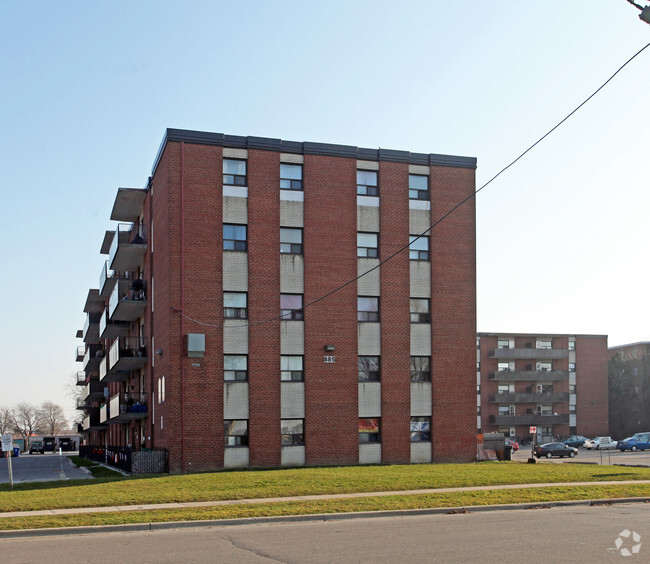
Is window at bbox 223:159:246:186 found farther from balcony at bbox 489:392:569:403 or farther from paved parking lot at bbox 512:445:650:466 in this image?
balcony at bbox 489:392:569:403

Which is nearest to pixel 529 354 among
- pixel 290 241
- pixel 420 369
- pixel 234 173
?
pixel 420 369

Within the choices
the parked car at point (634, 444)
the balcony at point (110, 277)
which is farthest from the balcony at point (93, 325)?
the parked car at point (634, 444)

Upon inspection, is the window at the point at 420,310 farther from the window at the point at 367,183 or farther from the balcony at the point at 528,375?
the balcony at the point at 528,375

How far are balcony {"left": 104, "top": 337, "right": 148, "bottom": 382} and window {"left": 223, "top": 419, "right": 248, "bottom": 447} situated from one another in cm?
819

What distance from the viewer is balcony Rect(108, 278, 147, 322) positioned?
135ft

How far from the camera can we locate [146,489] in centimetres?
2280

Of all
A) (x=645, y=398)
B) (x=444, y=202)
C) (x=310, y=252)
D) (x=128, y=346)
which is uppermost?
(x=444, y=202)

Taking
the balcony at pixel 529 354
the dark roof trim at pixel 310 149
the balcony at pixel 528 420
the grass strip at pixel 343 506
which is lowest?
the balcony at pixel 528 420

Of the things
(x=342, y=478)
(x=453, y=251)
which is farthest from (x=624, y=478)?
(x=453, y=251)

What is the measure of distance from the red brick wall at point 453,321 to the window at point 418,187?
285mm

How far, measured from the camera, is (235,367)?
33.8m

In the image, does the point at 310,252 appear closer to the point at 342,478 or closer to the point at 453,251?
the point at 453,251

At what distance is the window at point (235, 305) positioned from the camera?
112 feet

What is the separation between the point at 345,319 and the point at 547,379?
5792 centimetres
